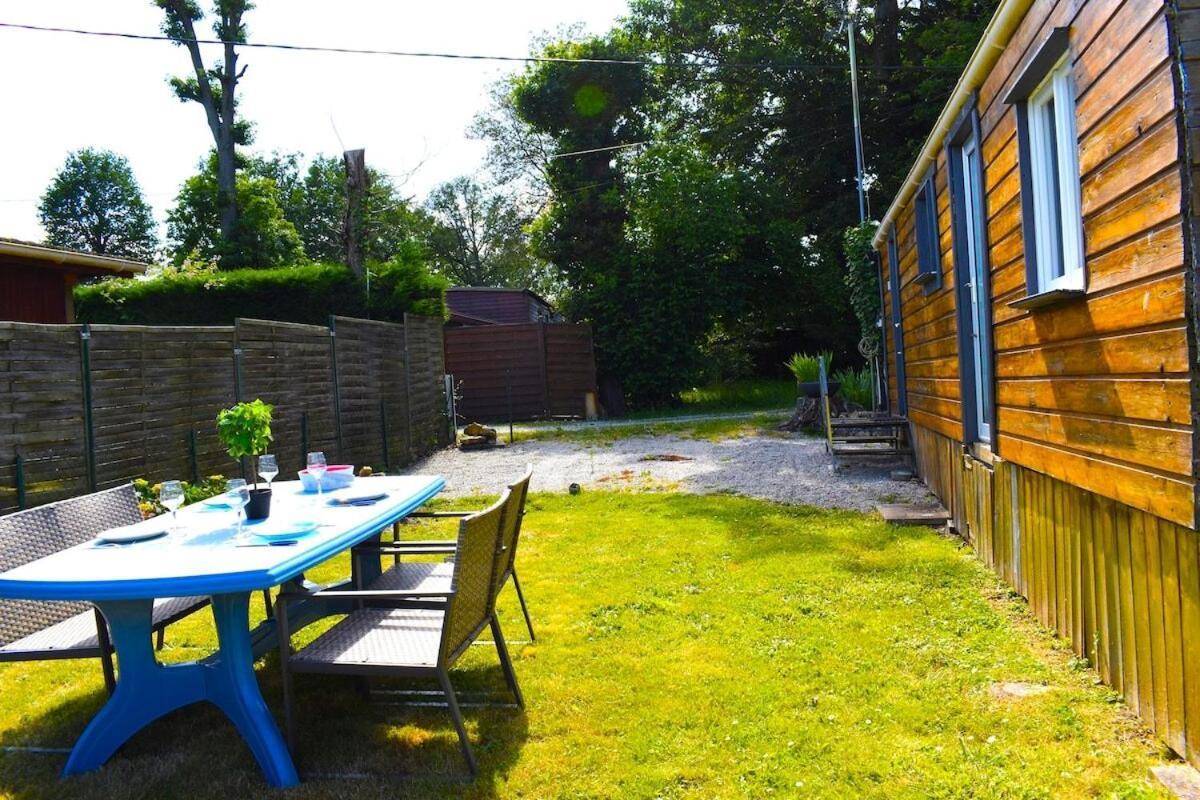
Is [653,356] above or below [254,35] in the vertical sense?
below

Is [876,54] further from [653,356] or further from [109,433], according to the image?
[109,433]

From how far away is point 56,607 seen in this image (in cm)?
345

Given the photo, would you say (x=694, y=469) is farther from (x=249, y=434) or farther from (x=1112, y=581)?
(x=249, y=434)

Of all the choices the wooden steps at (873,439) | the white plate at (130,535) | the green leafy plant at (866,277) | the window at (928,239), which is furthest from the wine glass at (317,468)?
the green leafy plant at (866,277)

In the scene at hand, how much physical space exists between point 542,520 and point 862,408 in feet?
24.1

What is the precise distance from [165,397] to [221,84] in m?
16.7

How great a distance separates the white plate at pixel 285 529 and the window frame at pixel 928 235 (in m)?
5.03

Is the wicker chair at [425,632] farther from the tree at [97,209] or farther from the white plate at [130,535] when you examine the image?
the tree at [97,209]

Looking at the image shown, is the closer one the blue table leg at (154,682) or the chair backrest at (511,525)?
the blue table leg at (154,682)

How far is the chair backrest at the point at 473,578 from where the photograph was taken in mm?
2666

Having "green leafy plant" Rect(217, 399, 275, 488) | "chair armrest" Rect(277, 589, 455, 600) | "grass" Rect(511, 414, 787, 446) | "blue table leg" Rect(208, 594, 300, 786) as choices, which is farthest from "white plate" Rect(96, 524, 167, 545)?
"grass" Rect(511, 414, 787, 446)

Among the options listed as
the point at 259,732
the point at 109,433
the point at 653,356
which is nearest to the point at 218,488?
the point at 109,433

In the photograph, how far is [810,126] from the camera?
20.9 metres

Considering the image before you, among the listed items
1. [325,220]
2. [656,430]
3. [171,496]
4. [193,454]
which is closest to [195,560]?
[171,496]
